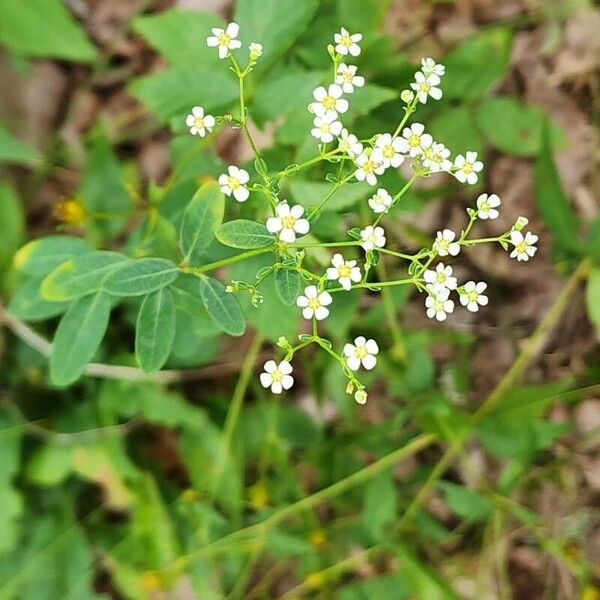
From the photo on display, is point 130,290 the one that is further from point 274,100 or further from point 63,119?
point 63,119

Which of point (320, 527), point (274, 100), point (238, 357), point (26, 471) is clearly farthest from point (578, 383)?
point (26, 471)

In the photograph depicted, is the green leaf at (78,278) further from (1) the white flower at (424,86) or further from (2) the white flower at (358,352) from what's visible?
(1) the white flower at (424,86)

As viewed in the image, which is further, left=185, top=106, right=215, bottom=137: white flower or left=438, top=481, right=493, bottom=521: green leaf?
left=438, top=481, right=493, bottom=521: green leaf

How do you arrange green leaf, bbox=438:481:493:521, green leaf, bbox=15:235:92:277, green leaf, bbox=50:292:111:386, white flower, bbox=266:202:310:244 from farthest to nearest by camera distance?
green leaf, bbox=438:481:493:521
green leaf, bbox=15:235:92:277
green leaf, bbox=50:292:111:386
white flower, bbox=266:202:310:244

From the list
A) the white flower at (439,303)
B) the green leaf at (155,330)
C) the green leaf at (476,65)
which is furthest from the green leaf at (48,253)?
the green leaf at (476,65)

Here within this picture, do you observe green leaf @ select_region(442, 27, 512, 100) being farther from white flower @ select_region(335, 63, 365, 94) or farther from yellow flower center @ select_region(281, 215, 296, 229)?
yellow flower center @ select_region(281, 215, 296, 229)

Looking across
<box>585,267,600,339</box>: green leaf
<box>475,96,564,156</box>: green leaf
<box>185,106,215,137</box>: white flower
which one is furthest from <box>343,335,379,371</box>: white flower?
<box>475,96,564,156</box>: green leaf
